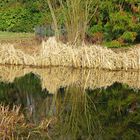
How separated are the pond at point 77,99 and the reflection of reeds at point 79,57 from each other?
0.49 meters

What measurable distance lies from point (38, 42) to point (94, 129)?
39.0 feet

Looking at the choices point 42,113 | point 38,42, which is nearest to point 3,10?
point 38,42

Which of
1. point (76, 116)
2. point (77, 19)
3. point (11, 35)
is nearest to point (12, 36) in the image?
point (11, 35)

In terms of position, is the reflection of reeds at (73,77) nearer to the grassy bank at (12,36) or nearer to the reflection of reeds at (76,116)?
the reflection of reeds at (76,116)

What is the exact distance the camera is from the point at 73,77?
57.3 ft

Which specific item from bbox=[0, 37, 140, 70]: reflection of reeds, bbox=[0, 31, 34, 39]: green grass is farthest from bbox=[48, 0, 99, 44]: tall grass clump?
bbox=[0, 31, 34, 39]: green grass

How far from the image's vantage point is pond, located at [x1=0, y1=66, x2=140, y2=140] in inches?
456

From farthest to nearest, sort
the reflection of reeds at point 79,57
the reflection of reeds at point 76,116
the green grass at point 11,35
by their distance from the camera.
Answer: the green grass at point 11,35
the reflection of reeds at point 79,57
the reflection of reeds at point 76,116

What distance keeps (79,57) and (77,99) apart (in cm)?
508

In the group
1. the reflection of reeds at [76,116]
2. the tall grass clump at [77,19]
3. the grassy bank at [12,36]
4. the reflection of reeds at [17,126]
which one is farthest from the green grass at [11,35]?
the reflection of reeds at [17,126]

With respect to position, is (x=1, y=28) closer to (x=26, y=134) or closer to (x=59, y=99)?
(x=59, y=99)

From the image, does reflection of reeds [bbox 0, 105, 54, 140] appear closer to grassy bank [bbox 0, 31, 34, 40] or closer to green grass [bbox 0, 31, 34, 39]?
grassy bank [bbox 0, 31, 34, 40]

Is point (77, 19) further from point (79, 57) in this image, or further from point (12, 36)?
point (12, 36)

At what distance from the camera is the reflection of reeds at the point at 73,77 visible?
16.6 meters
